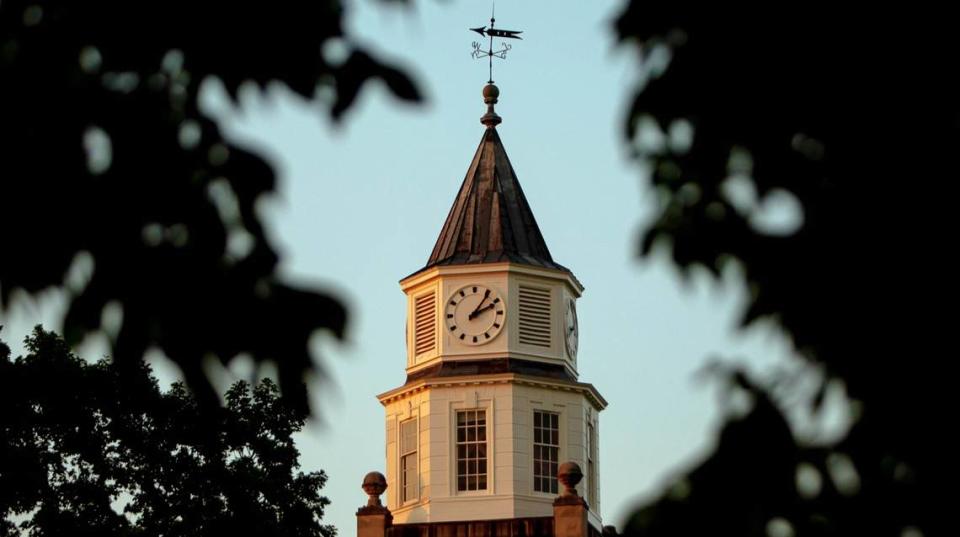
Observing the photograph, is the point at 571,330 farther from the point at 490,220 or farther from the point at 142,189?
the point at 142,189

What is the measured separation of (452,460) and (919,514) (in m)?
40.3

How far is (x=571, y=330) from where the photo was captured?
47.3 metres

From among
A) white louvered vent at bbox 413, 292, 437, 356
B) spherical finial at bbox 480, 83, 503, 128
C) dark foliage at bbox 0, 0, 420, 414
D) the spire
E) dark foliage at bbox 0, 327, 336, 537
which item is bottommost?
dark foliage at bbox 0, 0, 420, 414

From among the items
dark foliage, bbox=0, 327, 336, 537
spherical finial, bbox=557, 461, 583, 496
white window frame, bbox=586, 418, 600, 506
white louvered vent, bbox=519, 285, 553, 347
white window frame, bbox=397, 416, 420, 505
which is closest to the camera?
dark foliage, bbox=0, 327, 336, 537

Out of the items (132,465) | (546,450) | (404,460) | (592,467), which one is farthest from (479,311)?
(132,465)

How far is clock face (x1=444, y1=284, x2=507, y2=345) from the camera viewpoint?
46.1m

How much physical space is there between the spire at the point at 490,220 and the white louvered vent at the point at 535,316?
66 cm

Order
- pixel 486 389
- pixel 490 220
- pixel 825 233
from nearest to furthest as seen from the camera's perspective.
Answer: pixel 825 233
pixel 486 389
pixel 490 220

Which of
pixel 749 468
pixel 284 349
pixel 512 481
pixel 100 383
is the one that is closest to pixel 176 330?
pixel 284 349

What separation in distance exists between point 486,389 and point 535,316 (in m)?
2.00

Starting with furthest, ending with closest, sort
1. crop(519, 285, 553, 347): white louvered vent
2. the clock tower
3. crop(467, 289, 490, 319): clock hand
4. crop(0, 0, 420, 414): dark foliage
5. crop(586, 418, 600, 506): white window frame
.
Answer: crop(586, 418, 600, 506): white window frame < crop(519, 285, 553, 347): white louvered vent < crop(467, 289, 490, 319): clock hand < the clock tower < crop(0, 0, 420, 414): dark foliage

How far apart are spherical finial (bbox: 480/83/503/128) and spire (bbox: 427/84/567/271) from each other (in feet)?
0.08

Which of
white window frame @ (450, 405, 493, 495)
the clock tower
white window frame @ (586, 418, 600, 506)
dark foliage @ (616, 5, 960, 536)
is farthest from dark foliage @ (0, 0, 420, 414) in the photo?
white window frame @ (586, 418, 600, 506)

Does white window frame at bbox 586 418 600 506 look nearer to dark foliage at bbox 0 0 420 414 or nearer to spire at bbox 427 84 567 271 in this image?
spire at bbox 427 84 567 271
